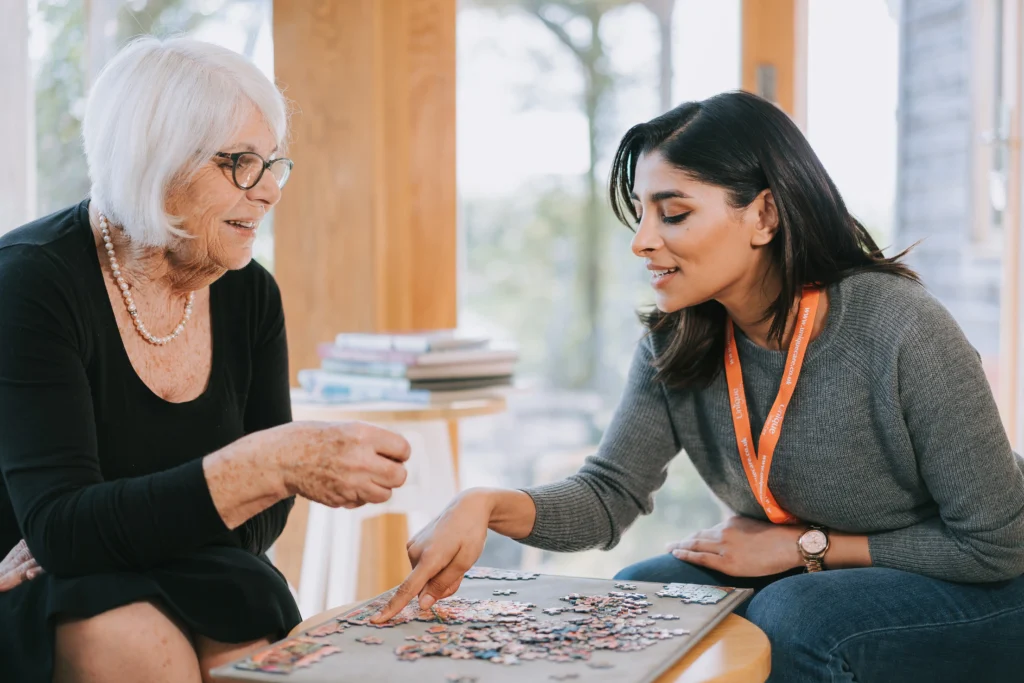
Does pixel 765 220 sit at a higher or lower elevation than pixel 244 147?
lower

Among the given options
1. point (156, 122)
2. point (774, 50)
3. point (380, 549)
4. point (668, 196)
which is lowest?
point (380, 549)

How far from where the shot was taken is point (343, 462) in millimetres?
1441

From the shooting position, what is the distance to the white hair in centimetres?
164

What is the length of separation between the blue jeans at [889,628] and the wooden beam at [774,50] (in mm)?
2275

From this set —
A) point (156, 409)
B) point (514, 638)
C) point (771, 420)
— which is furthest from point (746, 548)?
point (156, 409)

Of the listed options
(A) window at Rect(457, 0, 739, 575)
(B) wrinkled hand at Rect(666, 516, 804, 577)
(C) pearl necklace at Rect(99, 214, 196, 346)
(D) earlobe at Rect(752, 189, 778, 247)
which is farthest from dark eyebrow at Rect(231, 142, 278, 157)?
(A) window at Rect(457, 0, 739, 575)

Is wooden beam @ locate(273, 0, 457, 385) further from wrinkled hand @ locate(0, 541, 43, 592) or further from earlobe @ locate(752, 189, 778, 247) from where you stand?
wrinkled hand @ locate(0, 541, 43, 592)

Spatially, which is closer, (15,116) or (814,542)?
(814,542)

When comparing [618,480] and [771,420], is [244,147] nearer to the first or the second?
[618,480]

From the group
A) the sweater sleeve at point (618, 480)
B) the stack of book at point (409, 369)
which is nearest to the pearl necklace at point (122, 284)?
the sweater sleeve at point (618, 480)

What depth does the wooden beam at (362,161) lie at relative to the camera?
128 inches

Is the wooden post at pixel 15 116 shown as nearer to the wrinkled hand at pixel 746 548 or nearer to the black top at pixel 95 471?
the black top at pixel 95 471

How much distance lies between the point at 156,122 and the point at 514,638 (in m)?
0.93

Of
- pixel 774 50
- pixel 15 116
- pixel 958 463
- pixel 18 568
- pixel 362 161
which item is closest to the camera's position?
pixel 18 568
